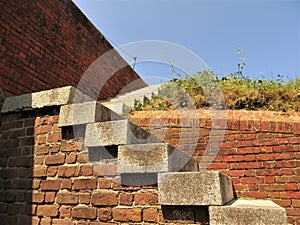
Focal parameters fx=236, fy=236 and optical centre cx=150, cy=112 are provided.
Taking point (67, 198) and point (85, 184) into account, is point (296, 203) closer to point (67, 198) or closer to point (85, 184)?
point (85, 184)

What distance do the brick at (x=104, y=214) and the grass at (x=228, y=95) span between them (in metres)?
2.63

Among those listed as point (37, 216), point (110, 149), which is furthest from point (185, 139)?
point (37, 216)

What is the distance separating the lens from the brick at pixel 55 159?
2.33 metres

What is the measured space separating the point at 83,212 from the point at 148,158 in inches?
30.7

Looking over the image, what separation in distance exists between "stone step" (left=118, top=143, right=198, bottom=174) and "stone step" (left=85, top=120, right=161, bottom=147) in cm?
9

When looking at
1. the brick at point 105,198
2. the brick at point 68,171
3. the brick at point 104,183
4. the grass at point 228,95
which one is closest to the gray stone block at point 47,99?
the brick at point 68,171

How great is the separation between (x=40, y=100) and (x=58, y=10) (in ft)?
13.0

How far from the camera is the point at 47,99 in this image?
2533mm

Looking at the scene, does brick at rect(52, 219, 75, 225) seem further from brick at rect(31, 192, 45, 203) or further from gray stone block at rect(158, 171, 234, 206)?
gray stone block at rect(158, 171, 234, 206)

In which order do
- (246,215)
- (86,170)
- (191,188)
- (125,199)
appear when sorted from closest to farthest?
(246,215)
(191,188)
(125,199)
(86,170)

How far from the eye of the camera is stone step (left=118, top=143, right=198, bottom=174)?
74.3 inches

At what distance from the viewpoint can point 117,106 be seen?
470 centimetres

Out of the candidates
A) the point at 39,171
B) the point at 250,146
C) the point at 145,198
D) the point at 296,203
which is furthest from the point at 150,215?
the point at 296,203

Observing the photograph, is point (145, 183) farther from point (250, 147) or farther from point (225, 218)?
point (250, 147)
